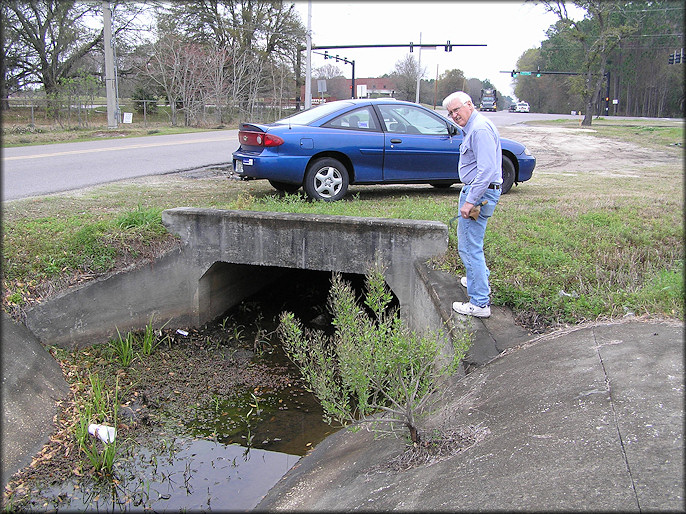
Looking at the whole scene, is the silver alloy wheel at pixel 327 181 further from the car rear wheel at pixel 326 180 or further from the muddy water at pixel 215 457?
the muddy water at pixel 215 457

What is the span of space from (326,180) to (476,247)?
13.1 ft

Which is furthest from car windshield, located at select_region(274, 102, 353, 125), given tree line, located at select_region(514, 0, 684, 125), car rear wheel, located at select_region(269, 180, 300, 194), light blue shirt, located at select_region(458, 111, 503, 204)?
tree line, located at select_region(514, 0, 684, 125)

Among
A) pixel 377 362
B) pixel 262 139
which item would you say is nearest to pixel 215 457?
pixel 377 362

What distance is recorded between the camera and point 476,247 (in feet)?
17.3

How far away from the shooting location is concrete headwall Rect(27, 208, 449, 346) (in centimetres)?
699

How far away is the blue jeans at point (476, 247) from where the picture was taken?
513 centimetres

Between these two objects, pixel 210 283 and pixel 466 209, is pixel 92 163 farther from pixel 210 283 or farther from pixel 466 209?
pixel 466 209

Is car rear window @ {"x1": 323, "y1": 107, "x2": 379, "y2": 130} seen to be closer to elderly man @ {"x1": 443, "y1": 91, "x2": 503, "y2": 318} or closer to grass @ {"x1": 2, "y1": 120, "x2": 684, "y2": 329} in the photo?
grass @ {"x1": 2, "y1": 120, "x2": 684, "y2": 329}

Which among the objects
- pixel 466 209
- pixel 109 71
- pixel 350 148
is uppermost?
pixel 109 71

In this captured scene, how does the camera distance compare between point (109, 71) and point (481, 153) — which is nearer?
point (481, 153)

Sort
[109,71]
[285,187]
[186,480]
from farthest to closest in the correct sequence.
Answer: [109,71] → [285,187] → [186,480]

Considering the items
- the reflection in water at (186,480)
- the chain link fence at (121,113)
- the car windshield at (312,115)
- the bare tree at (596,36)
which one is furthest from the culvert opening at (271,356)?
the bare tree at (596,36)

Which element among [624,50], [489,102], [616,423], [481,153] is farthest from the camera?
[489,102]

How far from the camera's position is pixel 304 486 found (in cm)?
434
